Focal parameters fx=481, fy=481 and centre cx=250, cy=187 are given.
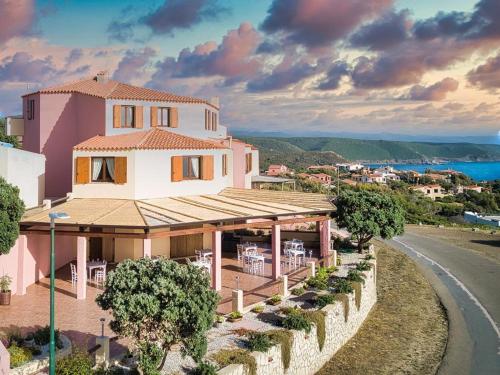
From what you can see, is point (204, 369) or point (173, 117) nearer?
point (204, 369)

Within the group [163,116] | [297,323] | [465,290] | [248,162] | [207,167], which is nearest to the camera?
[297,323]

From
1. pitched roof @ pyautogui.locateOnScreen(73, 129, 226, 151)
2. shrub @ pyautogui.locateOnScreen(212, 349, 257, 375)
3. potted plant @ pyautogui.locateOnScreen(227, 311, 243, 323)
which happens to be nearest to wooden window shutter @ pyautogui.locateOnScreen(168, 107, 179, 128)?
pitched roof @ pyautogui.locateOnScreen(73, 129, 226, 151)

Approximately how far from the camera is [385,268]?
110 feet

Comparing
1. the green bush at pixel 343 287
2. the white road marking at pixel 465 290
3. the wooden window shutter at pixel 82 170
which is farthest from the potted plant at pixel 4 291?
the white road marking at pixel 465 290

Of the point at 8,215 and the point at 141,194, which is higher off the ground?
the point at 141,194

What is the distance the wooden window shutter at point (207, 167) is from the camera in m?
26.5

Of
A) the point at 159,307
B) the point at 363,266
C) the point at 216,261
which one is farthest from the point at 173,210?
the point at 363,266

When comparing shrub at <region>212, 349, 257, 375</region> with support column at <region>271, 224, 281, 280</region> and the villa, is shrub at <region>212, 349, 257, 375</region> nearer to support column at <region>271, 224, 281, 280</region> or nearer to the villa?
the villa

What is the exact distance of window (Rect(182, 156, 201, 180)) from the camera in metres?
26.0

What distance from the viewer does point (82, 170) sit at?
24.7 metres

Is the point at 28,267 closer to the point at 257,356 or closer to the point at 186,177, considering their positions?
the point at 186,177

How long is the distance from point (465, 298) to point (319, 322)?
44.0ft

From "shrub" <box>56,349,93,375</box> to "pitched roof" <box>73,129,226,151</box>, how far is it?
43.2 feet

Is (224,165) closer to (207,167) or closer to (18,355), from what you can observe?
(207,167)
